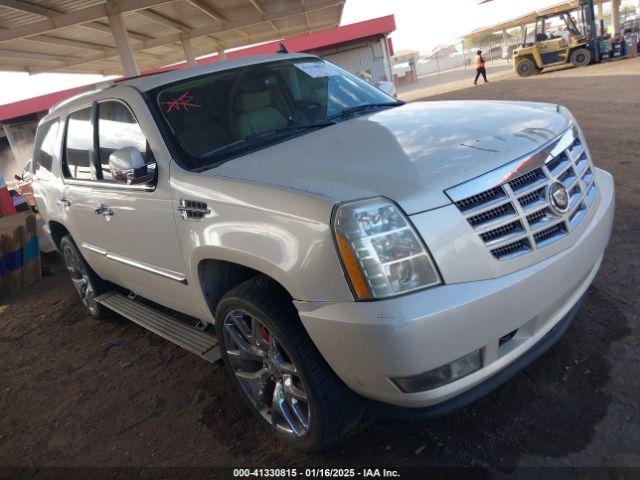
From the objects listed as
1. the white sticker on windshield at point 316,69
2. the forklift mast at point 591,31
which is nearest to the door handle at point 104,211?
the white sticker on windshield at point 316,69

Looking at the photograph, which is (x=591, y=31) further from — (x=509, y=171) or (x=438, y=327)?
Answer: (x=438, y=327)

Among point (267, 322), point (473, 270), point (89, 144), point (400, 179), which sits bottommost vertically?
point (267, 322)

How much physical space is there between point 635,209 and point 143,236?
411cm

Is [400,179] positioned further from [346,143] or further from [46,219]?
[46,219]

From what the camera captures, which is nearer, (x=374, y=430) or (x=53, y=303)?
(x=374, y=430)

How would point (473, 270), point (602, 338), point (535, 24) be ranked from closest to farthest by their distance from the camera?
point (473, 270), point (602, 338), point (535, 24)

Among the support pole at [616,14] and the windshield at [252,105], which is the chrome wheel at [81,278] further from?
the support pole at [616,14]

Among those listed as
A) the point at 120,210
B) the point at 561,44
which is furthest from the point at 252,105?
the point at 561,44

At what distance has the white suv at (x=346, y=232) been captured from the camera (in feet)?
6.22

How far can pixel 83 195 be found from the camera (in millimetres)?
3785

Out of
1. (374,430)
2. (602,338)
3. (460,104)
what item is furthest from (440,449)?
(460,104)

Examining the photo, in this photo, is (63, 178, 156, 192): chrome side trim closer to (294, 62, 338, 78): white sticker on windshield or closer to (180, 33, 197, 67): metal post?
(294, 62, 338, 78): white sticker on windshield

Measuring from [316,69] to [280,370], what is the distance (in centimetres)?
233

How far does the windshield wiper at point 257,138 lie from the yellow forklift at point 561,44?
22.2 metres
